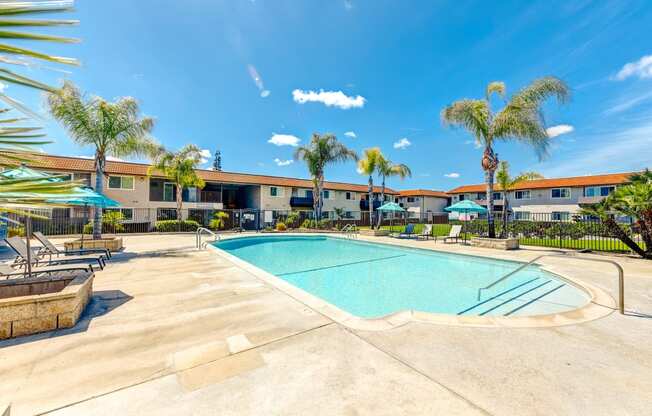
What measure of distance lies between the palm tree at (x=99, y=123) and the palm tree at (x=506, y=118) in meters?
15.9

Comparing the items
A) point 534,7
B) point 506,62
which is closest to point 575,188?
point 506,62

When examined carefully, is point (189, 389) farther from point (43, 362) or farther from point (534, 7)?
point (534, 7)

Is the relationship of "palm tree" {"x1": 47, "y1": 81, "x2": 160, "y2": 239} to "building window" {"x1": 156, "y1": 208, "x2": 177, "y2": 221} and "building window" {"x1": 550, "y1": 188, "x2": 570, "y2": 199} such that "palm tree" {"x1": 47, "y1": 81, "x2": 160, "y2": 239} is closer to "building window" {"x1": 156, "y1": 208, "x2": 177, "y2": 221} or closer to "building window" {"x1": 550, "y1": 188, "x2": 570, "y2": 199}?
"building window" {"x1": 156, "y1": 208, "x2": 177, "y2": 221}

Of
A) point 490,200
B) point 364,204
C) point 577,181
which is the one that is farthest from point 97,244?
point 577,181

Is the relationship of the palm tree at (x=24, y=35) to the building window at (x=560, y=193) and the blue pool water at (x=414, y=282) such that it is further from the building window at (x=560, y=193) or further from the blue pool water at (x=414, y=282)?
the building window at (x=560, y=193)

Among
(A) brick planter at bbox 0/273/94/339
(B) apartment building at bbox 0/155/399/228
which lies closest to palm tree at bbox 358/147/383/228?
(B) apartment building at bbox 0/155/399/228

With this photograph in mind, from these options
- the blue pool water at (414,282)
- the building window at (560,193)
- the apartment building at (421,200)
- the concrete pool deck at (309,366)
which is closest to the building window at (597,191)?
the building window at (560,193)

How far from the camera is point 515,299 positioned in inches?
245

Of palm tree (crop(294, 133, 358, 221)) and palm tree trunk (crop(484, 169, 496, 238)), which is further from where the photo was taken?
palm tree (crop(294, 133, 358, 221))

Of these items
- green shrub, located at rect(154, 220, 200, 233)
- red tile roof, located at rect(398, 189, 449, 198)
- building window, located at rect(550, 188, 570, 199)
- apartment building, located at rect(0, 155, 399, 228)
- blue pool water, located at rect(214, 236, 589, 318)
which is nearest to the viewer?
blue pool water, located at rect(214, 236, 589, 318)

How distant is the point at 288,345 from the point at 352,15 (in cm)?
1413

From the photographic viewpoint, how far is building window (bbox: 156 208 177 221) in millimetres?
24525

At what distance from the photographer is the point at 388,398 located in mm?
2426

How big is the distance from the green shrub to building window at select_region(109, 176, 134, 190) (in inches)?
185
